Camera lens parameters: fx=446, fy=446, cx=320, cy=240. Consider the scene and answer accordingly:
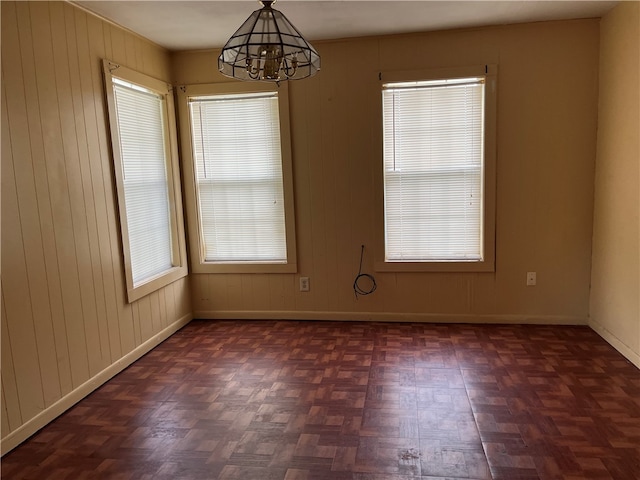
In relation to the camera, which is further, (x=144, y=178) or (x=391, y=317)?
(x=391, y=317)

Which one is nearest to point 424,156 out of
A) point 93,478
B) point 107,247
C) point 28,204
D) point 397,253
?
point 397,253

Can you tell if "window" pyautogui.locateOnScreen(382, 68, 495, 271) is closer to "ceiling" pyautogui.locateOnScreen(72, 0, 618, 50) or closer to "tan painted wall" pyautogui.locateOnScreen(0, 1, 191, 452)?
"ceiling" pyautogui.locateOnScreen(72, 0, 618, 50)

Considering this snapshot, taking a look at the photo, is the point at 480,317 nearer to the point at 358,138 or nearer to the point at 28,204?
the point at 358,138

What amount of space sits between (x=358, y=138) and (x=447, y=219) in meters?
0.98

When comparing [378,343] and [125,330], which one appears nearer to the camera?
[125,330]

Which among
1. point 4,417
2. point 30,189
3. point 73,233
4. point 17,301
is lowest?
point 4,417

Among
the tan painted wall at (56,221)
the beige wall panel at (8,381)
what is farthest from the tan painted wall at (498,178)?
the beige wall panel at (8,381)

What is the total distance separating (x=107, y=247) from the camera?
2879mm

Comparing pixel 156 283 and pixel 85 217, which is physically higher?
pixel 85 217

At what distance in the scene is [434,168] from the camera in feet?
11.7

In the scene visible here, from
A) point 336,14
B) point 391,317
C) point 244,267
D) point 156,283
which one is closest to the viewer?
point 336,14

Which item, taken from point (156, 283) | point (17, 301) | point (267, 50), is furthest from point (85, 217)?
point (267, 50)

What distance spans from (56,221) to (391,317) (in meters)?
2.58

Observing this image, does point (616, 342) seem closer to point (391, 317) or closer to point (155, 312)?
point (391, 317)
